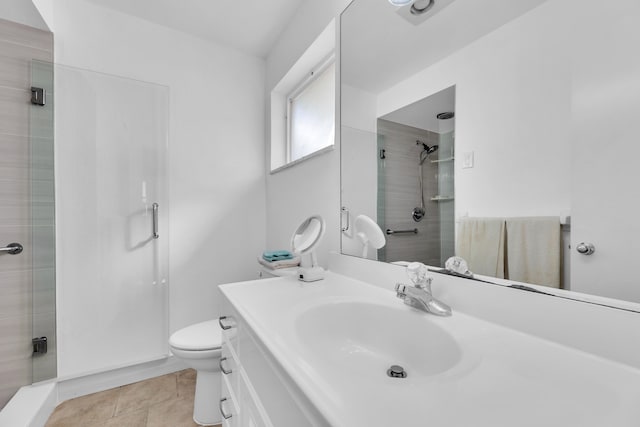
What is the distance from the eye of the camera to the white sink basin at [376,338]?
26.8 inches

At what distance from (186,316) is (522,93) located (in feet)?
7.30

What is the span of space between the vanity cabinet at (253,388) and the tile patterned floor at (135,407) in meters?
0.68

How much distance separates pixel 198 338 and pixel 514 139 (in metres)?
1.62

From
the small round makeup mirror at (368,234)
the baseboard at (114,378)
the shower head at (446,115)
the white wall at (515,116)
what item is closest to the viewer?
the white wall at (515,116)

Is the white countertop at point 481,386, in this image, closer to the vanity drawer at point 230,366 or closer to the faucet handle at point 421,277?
the faucet handle at point 421,277

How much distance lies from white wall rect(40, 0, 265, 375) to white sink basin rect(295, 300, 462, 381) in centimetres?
151

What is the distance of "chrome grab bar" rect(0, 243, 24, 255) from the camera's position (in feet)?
4.55

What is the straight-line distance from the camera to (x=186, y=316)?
79.0 inches

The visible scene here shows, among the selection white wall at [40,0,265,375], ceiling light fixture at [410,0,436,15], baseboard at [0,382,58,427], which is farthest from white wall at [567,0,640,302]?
baseboard at [0,382,58,427]

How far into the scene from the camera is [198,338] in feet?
4.85

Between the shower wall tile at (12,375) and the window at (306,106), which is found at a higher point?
the window at (306,106)

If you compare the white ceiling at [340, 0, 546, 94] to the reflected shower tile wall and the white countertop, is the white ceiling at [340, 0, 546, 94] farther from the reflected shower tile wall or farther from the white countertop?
the white countertop

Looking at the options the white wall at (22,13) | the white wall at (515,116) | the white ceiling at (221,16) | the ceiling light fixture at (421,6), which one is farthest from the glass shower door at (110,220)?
the white wall at (515,116)

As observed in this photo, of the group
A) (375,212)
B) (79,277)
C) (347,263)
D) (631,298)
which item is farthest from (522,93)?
(79,277)
